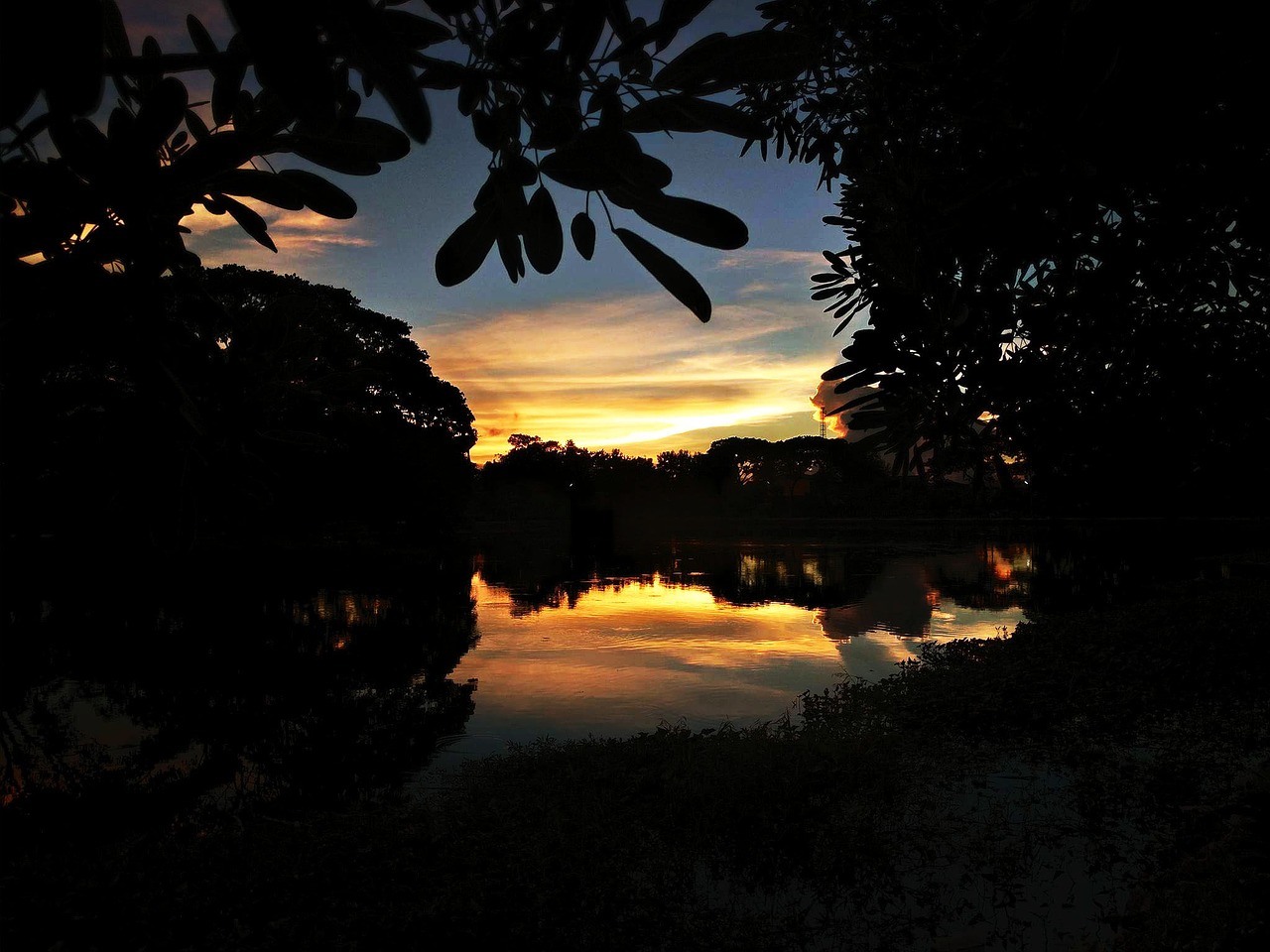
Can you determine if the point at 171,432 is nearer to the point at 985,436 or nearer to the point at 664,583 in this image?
the point at 985,436

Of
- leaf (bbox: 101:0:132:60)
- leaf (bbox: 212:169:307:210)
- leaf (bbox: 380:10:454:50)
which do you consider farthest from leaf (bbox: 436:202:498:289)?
leaf (bbox: 101:0:132:60)

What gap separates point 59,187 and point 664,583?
23458 millimetres

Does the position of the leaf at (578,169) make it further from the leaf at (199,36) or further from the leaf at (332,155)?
the leaf at (199,36)

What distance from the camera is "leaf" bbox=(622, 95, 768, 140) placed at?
1.29m

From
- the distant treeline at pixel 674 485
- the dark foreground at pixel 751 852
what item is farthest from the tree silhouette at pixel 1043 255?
the distant treeline at pixel 674 485

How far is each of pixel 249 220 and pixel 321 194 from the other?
1.42ft

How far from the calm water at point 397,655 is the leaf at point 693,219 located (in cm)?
589

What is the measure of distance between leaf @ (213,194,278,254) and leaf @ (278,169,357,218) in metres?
0.37

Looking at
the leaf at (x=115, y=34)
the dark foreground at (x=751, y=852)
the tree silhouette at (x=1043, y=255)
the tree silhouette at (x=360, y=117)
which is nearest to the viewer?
the tree silhouette at (x=360, y=117)

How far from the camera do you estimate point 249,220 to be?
6.73 feet

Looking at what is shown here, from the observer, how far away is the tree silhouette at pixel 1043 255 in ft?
10.7

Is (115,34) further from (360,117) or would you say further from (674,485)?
(674,485)

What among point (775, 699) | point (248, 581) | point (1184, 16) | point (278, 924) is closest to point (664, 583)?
point (248, 581)

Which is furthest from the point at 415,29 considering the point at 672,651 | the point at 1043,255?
the point at 672,651
